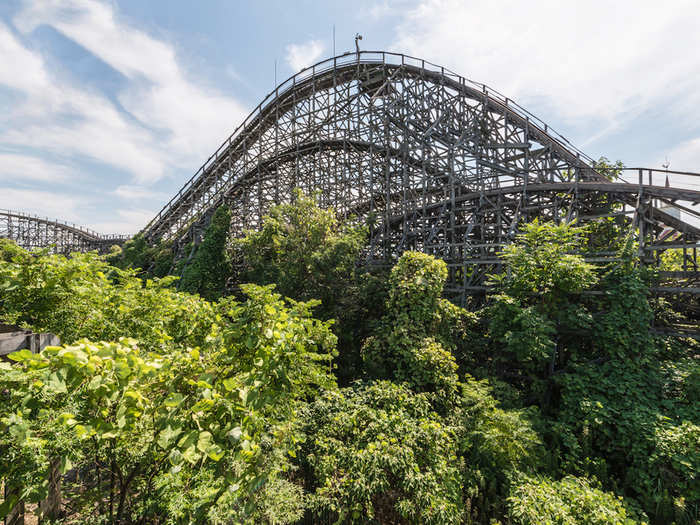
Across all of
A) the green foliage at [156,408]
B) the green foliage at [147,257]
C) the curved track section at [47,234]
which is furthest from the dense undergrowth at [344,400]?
the curved track section at [47,234]

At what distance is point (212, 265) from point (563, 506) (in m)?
16.0

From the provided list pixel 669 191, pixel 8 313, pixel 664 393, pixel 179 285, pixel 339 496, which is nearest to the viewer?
pixel 8 313

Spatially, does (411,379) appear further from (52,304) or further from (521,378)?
(52,304)

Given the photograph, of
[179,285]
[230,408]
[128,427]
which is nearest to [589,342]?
[230,408]

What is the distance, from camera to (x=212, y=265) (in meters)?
16.0

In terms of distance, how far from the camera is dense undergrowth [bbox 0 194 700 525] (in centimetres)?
206

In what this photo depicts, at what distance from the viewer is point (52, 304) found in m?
3.99

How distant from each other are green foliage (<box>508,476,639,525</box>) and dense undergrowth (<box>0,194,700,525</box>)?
0.03 metres

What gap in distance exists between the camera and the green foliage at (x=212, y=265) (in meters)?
15.4

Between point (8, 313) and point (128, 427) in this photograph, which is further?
point (8, 313)

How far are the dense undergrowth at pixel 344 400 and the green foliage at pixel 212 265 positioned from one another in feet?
23.3

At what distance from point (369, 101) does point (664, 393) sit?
14273 millimetres

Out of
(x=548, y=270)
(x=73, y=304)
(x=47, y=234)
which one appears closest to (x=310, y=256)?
(x=73, y=304)

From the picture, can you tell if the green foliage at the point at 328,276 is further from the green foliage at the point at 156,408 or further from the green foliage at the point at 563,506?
the green foliage at the point at 156,408
